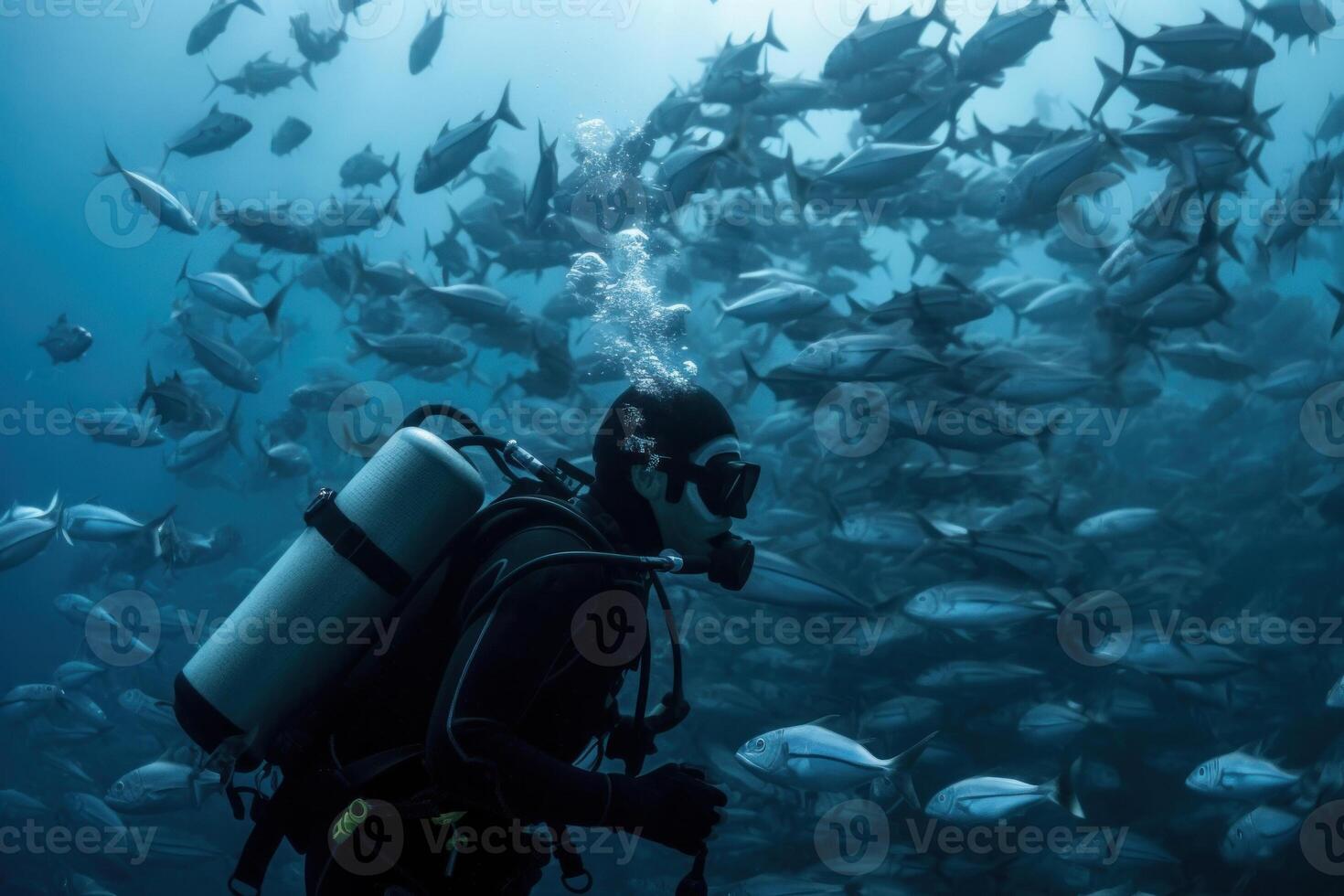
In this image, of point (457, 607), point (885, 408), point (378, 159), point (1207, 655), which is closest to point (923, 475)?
point (885, 408)

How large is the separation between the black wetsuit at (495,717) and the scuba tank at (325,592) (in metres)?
0.14

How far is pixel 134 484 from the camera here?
44.7 m

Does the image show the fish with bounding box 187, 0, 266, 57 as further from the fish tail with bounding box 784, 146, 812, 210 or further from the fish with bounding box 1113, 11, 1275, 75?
the fish with bounding box 1113, 11, 1275, 75

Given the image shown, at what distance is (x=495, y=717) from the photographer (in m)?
1.89

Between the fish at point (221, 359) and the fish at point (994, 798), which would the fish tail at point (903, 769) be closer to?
the fish at point (994, 798)

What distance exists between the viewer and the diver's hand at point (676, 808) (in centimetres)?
206

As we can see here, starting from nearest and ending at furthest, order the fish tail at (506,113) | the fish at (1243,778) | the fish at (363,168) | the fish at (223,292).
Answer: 1. the fish at (1243,778)
2. the fish tail at (506,113)
3. the fish at (223,292)
4. the fish at (363,168)

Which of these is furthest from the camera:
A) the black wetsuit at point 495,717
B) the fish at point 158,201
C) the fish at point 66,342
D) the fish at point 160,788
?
the fish at point 66,342

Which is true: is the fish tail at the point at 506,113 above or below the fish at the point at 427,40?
below

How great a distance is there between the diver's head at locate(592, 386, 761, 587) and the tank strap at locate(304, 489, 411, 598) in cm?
66

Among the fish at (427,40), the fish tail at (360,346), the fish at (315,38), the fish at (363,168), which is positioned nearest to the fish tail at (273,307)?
the fish tail at (360,346)

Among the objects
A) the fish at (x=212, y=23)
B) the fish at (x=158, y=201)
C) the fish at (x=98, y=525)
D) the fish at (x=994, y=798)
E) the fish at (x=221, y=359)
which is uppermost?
the fish at (x=212, y=23)

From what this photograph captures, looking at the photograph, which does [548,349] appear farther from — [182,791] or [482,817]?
[482,817]

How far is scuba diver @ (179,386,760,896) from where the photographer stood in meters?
1.92
